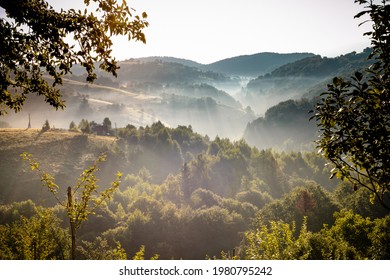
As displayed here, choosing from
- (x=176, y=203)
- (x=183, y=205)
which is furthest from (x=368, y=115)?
(x=176, y=203)

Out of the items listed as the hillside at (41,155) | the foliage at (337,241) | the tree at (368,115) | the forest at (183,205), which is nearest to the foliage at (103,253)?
the forest at (183,205)

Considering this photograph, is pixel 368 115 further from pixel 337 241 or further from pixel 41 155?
pixel 41 155

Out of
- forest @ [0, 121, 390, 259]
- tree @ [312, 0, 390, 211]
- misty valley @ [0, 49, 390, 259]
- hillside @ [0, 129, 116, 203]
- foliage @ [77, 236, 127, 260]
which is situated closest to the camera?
tree @ [312, 0, 390, 211]

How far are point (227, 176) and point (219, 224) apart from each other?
2497 inches

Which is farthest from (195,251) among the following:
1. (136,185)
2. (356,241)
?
(136,185)

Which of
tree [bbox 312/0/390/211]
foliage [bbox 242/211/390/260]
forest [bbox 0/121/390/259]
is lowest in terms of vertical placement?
forest [bbox 0/121/390/259]

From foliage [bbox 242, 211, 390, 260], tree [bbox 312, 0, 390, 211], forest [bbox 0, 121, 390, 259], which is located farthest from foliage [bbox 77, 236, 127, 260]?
tree [bbox 312, 0, 390, 211]

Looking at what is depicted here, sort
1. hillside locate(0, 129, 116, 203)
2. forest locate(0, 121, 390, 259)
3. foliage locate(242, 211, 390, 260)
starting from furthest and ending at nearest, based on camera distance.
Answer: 1. hillside locate(0, 129, 116, 203)
2. forest locate(0, 121, 390, 259)
3. foliage locate(242, 211, 390, 260)

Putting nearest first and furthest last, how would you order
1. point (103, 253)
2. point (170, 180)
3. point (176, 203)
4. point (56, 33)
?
1. point (56, 33)
2. point (103, 253)
3. point (176, 203)
4. point (170, 180)

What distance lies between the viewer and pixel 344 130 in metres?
7.68

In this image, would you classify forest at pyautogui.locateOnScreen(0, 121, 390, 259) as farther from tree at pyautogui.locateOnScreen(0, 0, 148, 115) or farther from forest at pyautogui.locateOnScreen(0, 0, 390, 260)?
tree at pyautogui.locateOnScreen(0, 0, 148, 115)

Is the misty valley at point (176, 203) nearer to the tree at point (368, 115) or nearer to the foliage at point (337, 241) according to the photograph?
the foliage at point (337, 241)
